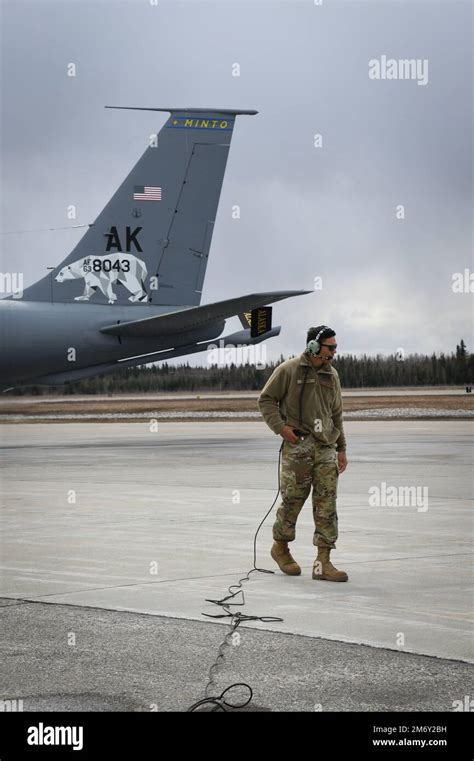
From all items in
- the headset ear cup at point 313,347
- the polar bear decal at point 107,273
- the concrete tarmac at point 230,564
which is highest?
the polar bear decal at point 107,273

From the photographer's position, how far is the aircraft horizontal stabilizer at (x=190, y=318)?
80.6 ft

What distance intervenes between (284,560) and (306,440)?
1.12 m

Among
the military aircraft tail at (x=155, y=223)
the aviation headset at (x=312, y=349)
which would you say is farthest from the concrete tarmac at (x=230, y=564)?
the military aircraft tail at (x=155, y=223)

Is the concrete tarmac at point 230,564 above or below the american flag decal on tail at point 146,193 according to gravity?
below

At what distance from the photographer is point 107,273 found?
28.5 meters

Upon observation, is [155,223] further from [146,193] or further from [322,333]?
[322,333]

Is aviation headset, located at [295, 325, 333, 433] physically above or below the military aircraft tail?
below

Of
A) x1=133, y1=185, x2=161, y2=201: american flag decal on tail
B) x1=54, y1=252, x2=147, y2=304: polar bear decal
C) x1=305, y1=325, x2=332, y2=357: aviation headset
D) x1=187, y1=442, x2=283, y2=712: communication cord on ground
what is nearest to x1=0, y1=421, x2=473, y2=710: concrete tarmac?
x1=187, y1=442, x2=283, y2=712: communication cord on ground

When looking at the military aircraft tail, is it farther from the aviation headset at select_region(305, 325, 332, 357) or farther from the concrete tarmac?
the aviation headset at select_region(305, 325, 332, 357)

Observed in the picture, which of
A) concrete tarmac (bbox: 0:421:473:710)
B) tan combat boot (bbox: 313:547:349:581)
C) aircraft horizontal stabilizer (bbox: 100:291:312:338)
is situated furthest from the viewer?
aircraft horizontal stabilizer (bbox: 100:291:312:338)

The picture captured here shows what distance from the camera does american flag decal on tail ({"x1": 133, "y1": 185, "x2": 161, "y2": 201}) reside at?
28328mm

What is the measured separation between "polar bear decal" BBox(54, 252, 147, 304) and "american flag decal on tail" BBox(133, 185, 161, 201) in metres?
1.60

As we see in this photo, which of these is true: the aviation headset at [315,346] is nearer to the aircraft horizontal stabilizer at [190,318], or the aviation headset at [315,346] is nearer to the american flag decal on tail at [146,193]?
the aircraft horizontal stabilizer at [190,318]

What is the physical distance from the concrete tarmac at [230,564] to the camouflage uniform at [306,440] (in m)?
0.59
